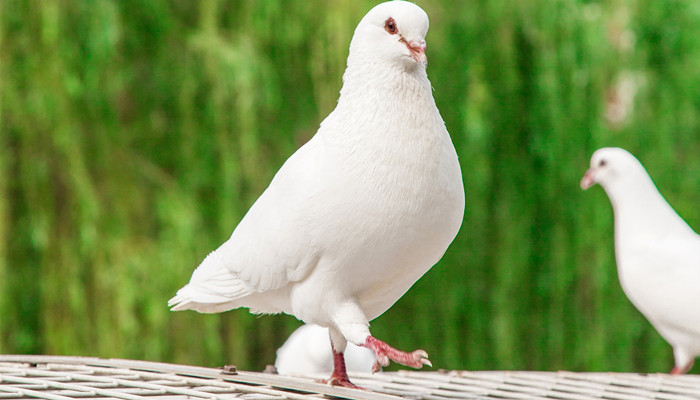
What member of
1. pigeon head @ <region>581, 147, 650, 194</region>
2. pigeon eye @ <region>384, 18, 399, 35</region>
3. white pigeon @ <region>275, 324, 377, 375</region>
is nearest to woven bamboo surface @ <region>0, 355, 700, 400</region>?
pigeon eye @ <region>384, 18, 399, 35</region>

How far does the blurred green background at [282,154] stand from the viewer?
4.05 metres

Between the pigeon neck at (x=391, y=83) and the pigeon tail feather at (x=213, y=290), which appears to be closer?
the pigeon neck at (x=391, y=83)

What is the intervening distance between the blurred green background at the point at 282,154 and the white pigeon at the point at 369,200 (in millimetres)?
2198

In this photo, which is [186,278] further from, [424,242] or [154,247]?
[424,242]

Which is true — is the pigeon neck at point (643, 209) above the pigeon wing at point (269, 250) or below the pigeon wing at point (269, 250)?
above

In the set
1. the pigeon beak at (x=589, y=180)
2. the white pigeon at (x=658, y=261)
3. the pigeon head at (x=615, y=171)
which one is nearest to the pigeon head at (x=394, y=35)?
the white pigeon at (x=658, y=261)

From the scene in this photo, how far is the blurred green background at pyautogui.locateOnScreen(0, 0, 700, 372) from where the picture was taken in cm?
405

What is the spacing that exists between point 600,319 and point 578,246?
391 millimetres

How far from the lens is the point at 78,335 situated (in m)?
4.07

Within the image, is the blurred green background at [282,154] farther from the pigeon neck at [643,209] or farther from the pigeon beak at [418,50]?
the pigeon beak at [418,50]

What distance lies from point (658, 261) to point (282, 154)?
1.86 meters

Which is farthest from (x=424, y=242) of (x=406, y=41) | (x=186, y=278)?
(x=186, y=278)

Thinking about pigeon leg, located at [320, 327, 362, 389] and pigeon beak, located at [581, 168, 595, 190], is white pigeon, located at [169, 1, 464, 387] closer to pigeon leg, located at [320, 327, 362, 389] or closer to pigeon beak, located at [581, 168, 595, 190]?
pigeon leg, located at [320, 327, 362, 389]

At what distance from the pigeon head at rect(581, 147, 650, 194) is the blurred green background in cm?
72
